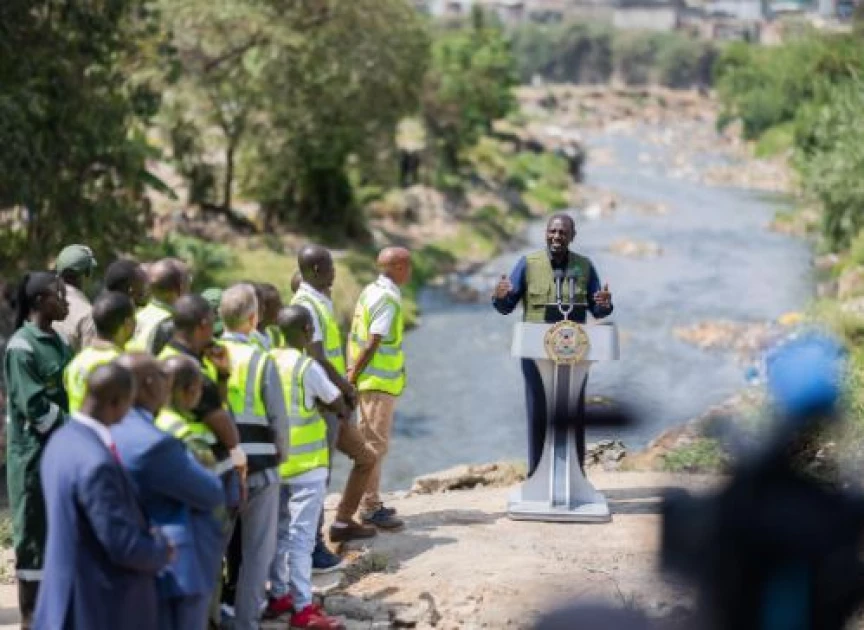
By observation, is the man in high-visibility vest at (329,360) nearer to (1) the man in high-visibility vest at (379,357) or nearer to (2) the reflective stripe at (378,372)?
(1) the man in high-visibility vest at (379,357)

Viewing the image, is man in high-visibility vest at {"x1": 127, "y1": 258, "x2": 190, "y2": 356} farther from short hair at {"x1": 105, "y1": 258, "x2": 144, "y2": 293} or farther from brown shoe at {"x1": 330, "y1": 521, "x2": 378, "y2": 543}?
brown shoe at {"x1": 330, "y1": 521, "x2": 378, "y2": 543}

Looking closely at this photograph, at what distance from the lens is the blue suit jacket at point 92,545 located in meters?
5.02

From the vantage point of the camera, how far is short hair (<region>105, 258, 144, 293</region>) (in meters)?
6.79

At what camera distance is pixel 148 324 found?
6.78 meters

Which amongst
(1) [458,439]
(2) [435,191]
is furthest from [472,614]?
(2) [435,191]

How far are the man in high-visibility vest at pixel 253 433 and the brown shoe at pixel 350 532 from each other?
5.57ft

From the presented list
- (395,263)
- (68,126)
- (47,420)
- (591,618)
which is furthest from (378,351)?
(68,126)

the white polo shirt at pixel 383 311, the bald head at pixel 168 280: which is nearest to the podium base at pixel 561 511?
the white polo shirt at pixel 383 311

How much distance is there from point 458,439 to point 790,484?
54.7ft

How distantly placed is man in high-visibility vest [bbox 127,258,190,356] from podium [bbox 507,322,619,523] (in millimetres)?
2479

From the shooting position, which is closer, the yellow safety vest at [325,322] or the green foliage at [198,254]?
the yellow safety vest at [325,322]

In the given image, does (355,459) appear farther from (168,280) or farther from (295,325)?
(168,280)

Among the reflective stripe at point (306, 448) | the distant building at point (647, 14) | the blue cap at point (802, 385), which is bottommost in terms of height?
the reflective stripe at point (306, 448)

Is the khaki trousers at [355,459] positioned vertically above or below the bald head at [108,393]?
below
